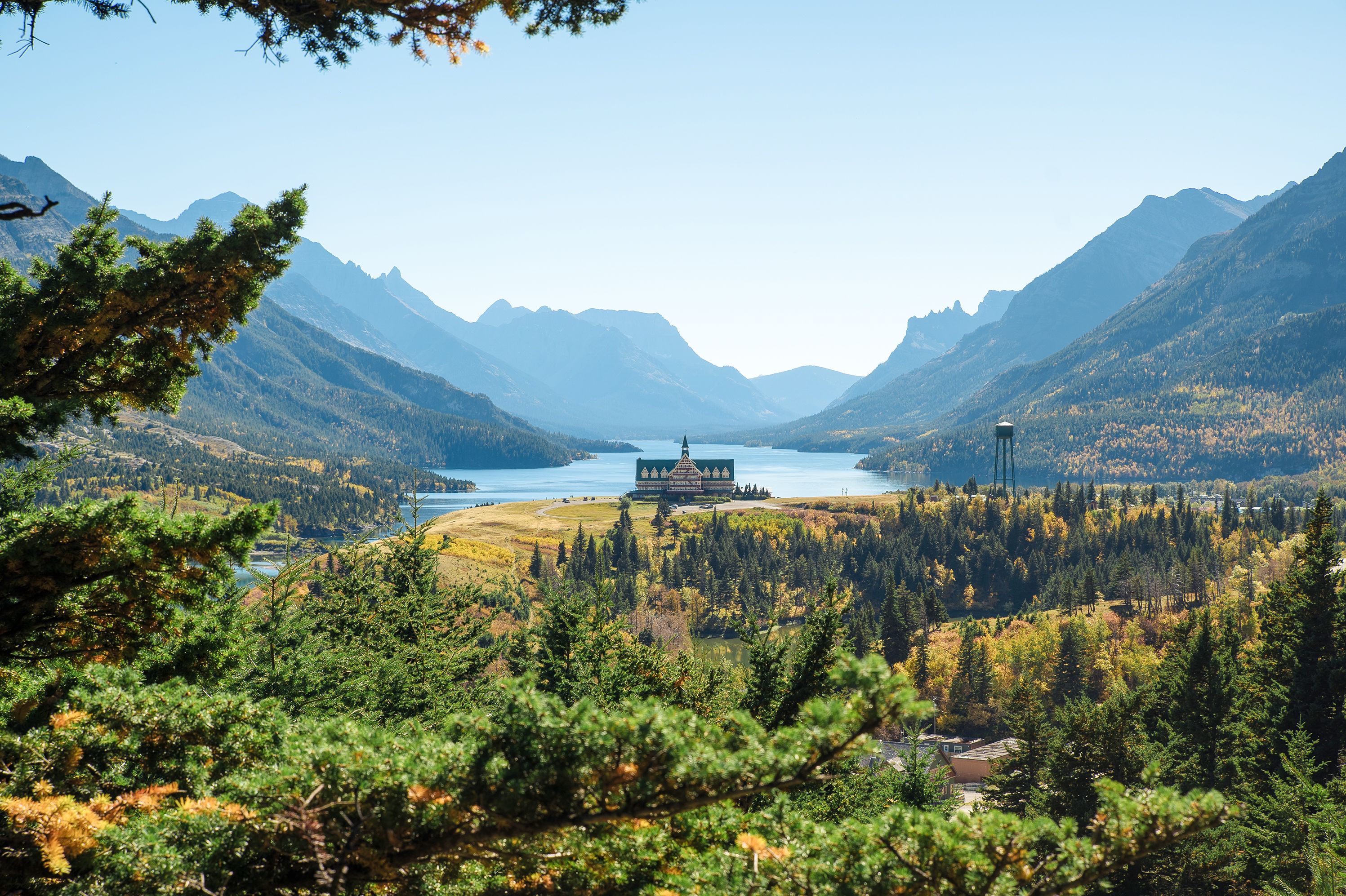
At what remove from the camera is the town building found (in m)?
163

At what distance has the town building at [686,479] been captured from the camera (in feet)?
536

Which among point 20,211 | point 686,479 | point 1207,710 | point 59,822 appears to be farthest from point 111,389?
point 686,479

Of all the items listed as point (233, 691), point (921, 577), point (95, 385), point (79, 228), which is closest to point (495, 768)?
point (95, 385)

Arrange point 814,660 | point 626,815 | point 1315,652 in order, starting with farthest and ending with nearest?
point 1315,652, point 814,660, point 626,815

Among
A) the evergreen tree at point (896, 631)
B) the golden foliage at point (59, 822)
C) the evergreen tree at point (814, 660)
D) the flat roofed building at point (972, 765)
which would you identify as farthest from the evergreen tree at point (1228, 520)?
the golden foliage at point (59, 822)

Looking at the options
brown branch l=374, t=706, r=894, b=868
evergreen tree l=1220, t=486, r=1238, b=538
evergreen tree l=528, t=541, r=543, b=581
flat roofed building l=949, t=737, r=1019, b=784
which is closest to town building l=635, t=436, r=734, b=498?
evergreen tree l=528, t=541, r=543, b=581

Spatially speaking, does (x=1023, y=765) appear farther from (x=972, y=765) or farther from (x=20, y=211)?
(x=20, y=211)

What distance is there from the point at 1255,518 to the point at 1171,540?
52.8 ft

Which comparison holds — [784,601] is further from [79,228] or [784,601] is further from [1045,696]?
[79,228]

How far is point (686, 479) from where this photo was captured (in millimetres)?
163875

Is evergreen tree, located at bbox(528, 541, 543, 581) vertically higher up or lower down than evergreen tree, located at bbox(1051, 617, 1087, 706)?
higher up

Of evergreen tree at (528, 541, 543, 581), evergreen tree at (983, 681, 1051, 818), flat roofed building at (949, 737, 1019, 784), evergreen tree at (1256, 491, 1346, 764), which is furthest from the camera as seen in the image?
evergreen tree at (528, 541, 543, 581)

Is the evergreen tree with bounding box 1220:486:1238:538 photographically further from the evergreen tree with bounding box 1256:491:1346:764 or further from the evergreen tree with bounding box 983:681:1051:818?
the evergreen tree with bounding box 983:681:1051:818

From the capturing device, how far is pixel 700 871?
295 inches
